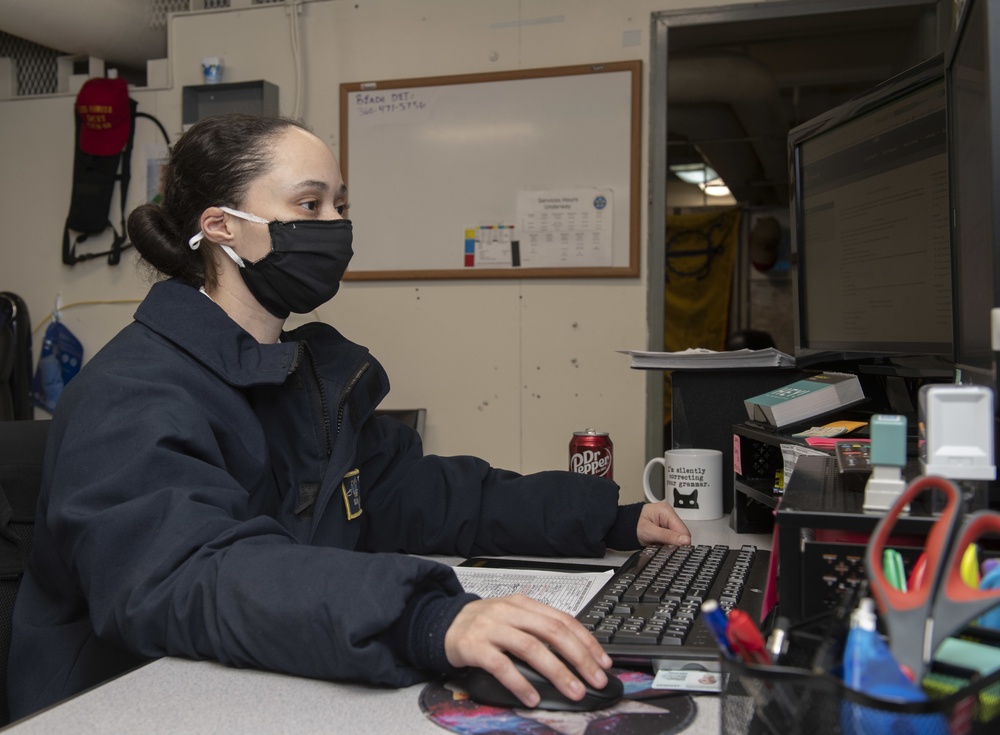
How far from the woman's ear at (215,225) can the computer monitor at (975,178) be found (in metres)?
0.94

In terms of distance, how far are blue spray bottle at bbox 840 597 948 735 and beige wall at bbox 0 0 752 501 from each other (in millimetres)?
2412

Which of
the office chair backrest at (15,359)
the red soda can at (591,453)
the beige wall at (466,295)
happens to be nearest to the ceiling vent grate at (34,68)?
the beige wall at (466,295)

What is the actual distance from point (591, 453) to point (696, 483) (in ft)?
0.99

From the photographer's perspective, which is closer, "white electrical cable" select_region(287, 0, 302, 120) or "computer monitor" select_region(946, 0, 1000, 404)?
"computer monitor" select_region(946, 0, 1000, 404)

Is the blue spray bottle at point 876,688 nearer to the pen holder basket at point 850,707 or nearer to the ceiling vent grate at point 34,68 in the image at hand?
the pen holder basket at point 850,707

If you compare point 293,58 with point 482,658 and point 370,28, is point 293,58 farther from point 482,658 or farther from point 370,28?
point 482,658

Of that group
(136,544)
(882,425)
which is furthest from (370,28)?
(882,425)

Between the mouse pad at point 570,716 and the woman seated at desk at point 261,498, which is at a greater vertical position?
the woman seated at desk at point 261,498

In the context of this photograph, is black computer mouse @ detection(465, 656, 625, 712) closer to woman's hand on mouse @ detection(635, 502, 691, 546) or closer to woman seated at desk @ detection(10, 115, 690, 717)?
woman seated at desk @ detection(10, 115, 690, 717)

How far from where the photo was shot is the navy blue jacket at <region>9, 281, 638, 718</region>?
0.71m

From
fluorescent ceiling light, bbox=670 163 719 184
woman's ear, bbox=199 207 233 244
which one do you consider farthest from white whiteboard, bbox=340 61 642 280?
fluorescent ceiling light, bbox=670 163 719 184

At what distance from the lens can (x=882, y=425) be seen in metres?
0.58

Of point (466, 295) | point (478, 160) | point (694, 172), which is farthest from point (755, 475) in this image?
point (694, 172)

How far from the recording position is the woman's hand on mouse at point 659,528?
1174 millimetres
